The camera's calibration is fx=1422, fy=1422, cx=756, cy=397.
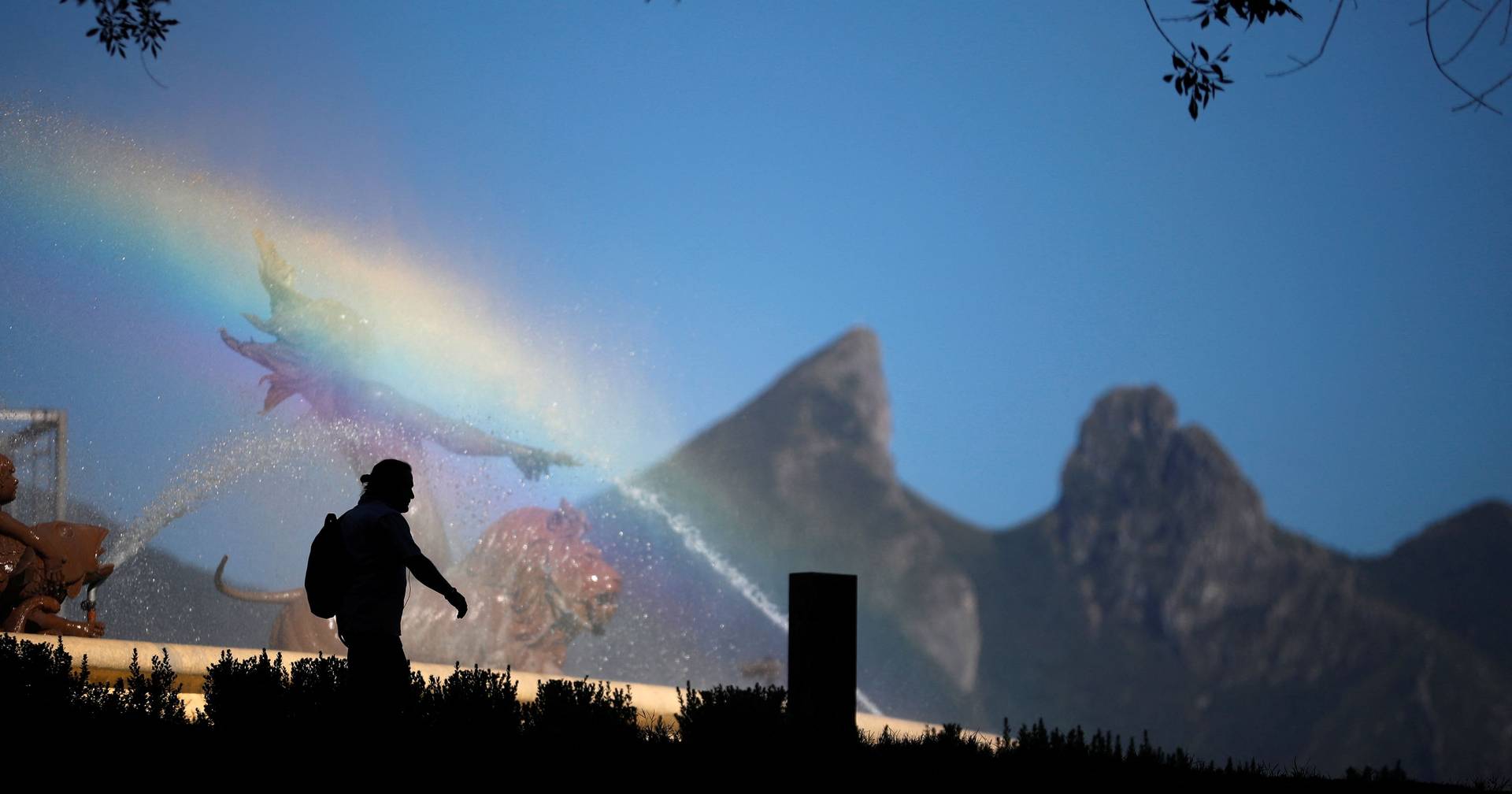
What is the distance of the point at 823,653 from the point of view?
8195 mm

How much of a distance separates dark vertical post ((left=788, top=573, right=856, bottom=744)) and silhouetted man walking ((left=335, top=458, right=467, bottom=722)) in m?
1.95

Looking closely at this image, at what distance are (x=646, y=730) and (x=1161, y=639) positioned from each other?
157458mm

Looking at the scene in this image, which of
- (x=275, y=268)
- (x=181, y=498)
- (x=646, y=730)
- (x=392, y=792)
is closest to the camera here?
(x=392, y=792)

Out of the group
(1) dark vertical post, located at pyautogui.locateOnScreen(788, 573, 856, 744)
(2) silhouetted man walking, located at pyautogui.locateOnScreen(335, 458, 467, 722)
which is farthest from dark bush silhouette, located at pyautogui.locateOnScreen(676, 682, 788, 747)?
(2) silhouetted man walking, located at pyautogui.locateOnScreen(335, 458, 467, 722)

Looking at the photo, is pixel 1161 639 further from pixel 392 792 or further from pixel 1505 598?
pixel 392 792

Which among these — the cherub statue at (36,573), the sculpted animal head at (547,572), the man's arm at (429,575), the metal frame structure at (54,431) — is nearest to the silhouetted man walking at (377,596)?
the man's arm at (429,575)

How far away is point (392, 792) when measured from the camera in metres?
6.46

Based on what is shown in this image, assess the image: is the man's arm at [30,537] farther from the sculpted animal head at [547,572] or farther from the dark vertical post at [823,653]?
the dark vertical post at [823,653]

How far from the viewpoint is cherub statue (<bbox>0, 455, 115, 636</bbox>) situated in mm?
13828

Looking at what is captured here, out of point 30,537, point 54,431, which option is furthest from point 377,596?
point 54,431

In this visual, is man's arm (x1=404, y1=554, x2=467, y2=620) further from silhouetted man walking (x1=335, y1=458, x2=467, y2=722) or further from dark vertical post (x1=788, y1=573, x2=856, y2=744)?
dark vertical post (x1=788, y1=573, x2=856, y2=744)

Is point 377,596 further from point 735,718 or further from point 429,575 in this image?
point 735,718

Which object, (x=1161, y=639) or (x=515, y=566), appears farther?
(x=1161, y=639)

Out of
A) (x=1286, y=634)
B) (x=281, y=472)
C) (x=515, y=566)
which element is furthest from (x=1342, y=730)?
(x=515, y=566)
